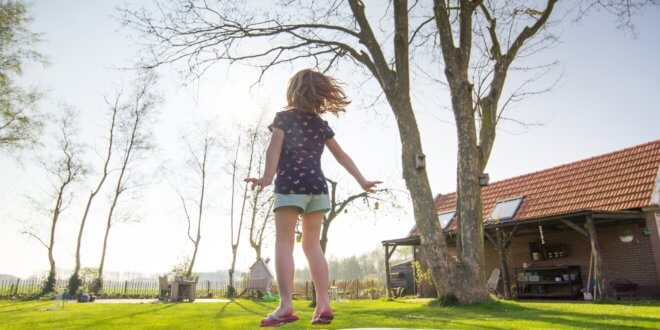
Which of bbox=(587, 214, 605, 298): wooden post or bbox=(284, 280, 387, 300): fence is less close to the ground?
bbox=(587, 214, 605, 298): wooden post

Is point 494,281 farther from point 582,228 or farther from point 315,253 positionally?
point 315,253

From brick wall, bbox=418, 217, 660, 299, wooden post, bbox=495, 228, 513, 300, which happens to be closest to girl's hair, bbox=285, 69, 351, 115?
brick wall, bbox=418, 217, 660, 299

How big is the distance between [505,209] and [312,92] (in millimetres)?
15949

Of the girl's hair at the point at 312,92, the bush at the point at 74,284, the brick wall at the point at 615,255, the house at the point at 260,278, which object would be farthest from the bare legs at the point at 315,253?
the bush at the point at 74,284

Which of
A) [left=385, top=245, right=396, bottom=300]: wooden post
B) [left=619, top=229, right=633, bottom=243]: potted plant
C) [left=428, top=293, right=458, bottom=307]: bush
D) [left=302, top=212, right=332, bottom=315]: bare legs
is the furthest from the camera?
[left=385, top=245, right=396, bottom=300]: wooden post

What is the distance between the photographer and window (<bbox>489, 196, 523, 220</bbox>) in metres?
16.0

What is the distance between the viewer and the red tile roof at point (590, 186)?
1282 centimetres

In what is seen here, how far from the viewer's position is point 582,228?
12148 millimetres

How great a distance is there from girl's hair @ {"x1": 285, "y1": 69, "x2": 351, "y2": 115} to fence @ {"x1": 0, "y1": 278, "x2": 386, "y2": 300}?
16987 millimetres

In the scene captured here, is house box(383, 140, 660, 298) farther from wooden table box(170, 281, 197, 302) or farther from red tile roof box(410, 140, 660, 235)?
wooden table box(170, 281, 197, 302)

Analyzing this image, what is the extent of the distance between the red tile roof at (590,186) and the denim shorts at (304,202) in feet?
36.9

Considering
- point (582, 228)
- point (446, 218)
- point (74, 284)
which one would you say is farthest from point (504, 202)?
point (74, 284)

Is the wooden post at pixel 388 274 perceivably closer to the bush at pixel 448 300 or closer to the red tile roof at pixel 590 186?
the red tile roof at pixel 590 186

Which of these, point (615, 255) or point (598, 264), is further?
point (615, 255)
